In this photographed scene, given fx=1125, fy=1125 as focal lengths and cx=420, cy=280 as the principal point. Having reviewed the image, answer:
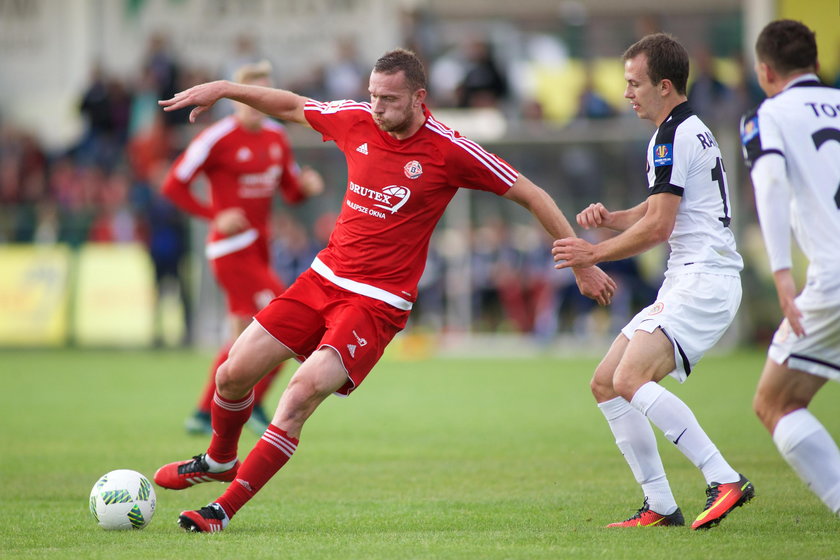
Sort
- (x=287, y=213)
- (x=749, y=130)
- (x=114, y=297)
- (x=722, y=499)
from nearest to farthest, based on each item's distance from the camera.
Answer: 1. (x=749, y=130)
2. (x=722, y=499)
3. (x=114, y=297)
4. (x=287, y=213)

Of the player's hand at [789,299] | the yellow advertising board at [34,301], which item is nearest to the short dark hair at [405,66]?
the player's hand at [789,299]

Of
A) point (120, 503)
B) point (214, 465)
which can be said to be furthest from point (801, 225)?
point (120, 503)

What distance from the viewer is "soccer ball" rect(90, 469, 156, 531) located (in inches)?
245

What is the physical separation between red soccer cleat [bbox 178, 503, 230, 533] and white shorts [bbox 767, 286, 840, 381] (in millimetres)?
3043

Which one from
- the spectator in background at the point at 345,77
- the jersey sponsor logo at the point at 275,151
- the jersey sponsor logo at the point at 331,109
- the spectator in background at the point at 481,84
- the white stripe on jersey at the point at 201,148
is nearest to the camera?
the jersey sponsor logo at the point at 331,109

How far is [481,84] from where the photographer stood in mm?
21781

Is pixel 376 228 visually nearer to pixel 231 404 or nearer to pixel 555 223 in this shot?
pixel 555 223

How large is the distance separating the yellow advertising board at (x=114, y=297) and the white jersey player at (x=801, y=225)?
16639 mm

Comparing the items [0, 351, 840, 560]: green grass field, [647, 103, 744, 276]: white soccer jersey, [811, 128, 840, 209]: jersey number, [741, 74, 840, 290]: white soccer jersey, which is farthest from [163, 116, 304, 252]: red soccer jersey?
[811, 128, 840, 209]: jersey number

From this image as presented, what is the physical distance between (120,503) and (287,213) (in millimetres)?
16794

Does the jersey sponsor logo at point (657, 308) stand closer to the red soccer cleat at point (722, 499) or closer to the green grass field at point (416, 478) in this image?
the red soccer cleat at point (722, 499)

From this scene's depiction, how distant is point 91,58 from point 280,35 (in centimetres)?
463

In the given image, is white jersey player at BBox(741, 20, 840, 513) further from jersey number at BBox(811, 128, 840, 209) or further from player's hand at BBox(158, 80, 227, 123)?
player's hand at BBox(158, 80, 227, 123)

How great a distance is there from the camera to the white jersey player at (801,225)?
5250 mm
